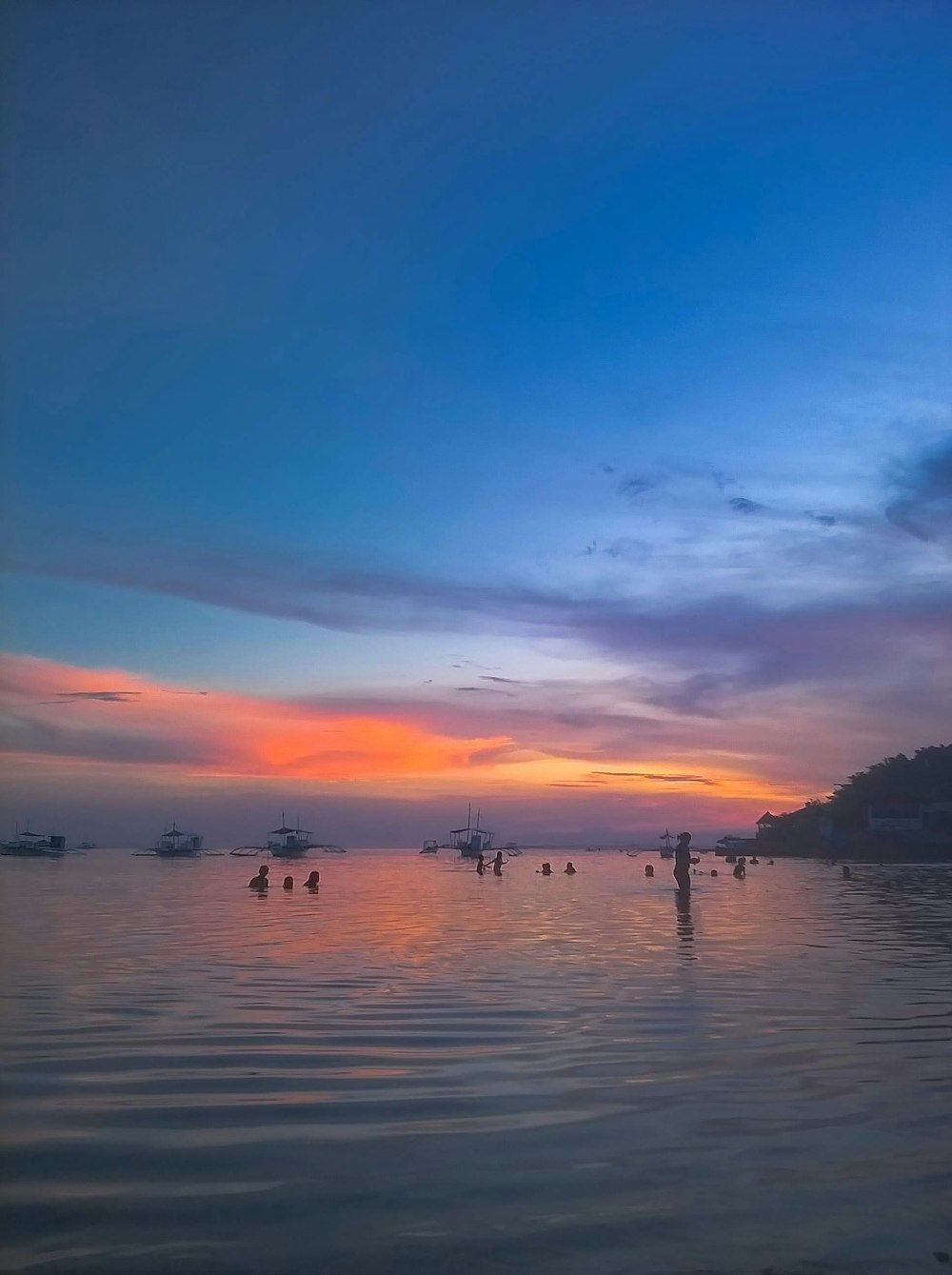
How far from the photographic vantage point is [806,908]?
39.3 metres

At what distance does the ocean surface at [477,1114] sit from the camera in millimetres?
6746

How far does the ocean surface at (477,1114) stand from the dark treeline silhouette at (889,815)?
96471 millimetres

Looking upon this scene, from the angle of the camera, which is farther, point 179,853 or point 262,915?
point 179,853

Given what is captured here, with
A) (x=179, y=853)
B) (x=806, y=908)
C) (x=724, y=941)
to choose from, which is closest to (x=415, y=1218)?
(x=724, y=941)

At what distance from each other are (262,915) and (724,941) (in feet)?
60.3

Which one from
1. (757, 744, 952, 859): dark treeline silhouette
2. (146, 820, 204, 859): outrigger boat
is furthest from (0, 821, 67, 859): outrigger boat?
(757, 744, 952, 859): dark treeline silhouette

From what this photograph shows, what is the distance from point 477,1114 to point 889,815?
119 meters

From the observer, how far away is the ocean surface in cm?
675

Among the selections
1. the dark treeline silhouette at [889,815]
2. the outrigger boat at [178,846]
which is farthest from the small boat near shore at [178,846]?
the dark treeline silhouette at [889,815]

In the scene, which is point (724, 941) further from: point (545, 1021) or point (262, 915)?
point (262, 915)

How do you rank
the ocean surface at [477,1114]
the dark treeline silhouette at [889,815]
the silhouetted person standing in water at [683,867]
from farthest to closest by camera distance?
the dark treeline silhouette at [889,815]
the silhouetted person standing in water at [683,867]
the ocean surface at [477,1114]

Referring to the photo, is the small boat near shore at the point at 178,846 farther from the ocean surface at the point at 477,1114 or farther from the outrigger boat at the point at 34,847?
Result: the ocean surface at the point at 477,1114

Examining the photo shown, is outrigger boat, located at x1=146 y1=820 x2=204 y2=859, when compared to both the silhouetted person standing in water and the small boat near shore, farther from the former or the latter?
Answer: the silhouetted person standing in water

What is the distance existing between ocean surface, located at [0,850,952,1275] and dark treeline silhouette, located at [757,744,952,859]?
317 feet
